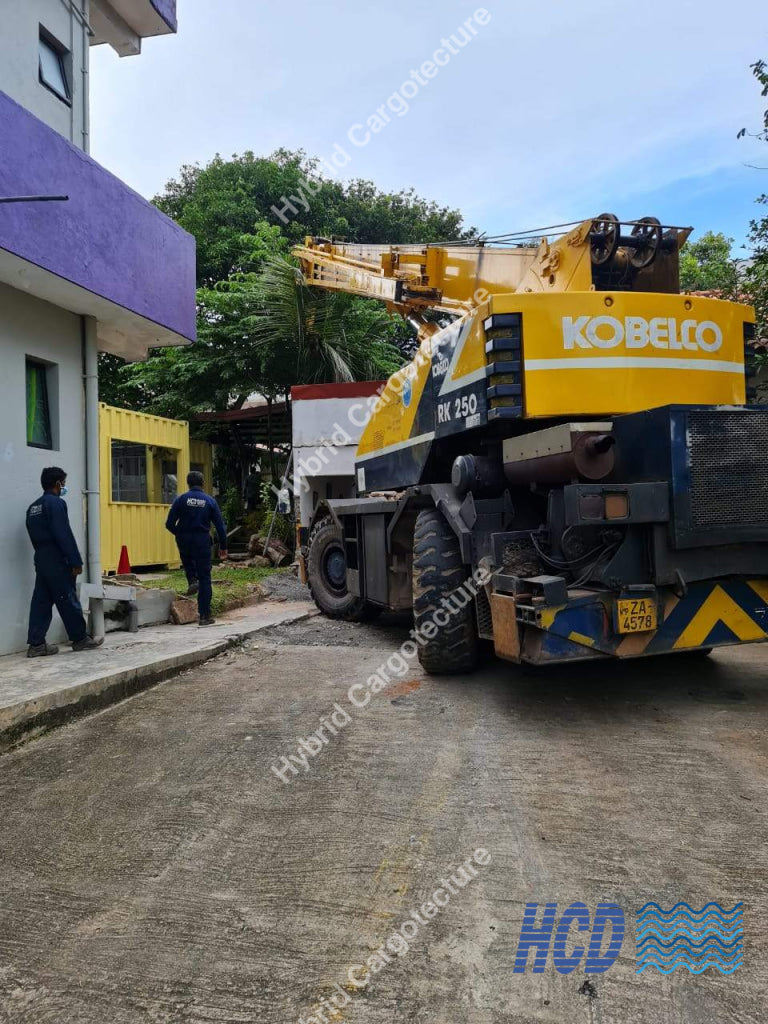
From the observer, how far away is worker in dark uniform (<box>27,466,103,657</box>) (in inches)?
247

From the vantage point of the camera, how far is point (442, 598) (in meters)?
5.62

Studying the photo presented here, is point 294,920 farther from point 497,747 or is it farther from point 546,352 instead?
point 546,352

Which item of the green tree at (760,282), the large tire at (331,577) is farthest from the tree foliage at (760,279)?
the large tire at (331,577)

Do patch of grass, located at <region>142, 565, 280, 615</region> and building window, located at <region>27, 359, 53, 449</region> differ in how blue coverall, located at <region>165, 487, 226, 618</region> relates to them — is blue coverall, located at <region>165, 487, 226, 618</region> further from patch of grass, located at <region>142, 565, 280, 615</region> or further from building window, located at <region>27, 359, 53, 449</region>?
building window, located at <region>27, 359, 53, 449</region>

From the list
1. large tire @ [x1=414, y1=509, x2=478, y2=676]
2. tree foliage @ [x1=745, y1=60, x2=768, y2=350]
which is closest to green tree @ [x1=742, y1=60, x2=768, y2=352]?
tree foliage @ [x1=745, y1=60, x2=768, y2=350]

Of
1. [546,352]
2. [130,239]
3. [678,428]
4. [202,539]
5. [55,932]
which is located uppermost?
[130,239]

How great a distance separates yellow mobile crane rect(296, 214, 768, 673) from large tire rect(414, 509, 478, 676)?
0.01 m

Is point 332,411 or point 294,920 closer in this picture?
point 294,920

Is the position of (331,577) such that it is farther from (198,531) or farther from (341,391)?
(341,391)

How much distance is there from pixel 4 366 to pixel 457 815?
528 cm

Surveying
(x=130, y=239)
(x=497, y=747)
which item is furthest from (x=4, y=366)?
(x=497, y=747)

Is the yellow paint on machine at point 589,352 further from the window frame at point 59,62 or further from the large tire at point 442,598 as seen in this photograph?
the window frame at point 59,62

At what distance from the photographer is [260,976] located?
2.22 metres

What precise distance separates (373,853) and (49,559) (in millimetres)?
4451
